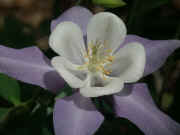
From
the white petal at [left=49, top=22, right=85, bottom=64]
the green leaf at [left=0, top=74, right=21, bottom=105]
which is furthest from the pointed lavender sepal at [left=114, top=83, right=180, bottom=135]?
the green leaf at [left=0, top=74, right=21, bottom=105]

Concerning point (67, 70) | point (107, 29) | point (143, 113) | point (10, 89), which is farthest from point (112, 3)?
point (10, 89)

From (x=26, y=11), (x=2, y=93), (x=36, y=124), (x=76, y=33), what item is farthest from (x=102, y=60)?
(x=26, y=11)

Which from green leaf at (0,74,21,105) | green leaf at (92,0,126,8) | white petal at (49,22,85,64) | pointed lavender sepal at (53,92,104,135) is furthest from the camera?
green leaf at (0,74,21,105)

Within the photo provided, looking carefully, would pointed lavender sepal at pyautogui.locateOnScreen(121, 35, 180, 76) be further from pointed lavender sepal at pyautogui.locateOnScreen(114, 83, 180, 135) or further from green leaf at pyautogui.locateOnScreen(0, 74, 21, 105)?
green leaf at pyautogui.locateOnScreen(0, 74, 21, 105)

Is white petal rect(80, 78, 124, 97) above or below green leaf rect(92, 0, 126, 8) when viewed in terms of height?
below

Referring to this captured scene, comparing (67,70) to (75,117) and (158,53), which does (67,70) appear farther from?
(158,53)

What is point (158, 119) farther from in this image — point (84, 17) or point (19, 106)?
point (19, 106)
